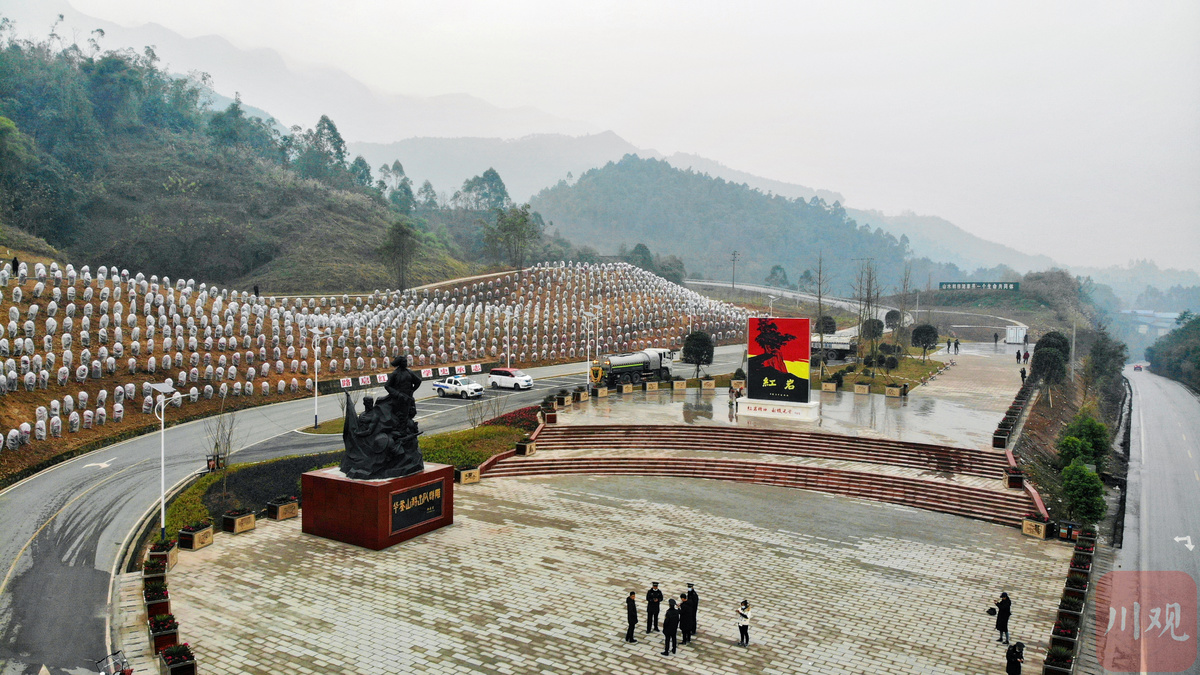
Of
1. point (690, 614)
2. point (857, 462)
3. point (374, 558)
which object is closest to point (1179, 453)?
point (857, 462)

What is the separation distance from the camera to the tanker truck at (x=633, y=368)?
38.9 m

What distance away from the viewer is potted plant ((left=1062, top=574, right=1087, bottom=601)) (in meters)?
13.4

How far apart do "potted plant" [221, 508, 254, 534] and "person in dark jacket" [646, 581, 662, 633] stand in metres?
10.6

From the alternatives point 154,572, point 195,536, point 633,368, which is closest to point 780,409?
point 633,368

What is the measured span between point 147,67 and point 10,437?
353 ft

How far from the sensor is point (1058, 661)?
11.2 m

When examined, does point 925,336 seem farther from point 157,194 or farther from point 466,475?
point 157,194

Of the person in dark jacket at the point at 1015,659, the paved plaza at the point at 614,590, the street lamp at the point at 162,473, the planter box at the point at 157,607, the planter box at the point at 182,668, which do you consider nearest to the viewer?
the planter box at the point at 182,668

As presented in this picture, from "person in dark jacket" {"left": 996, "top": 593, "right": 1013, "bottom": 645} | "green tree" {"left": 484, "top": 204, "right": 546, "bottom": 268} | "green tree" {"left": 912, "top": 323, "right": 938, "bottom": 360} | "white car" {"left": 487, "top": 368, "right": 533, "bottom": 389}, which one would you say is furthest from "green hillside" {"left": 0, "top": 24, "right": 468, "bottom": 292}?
"person in dark jacket" {"left": 996, "top": 593, "right": 1013, "bottom": 645}

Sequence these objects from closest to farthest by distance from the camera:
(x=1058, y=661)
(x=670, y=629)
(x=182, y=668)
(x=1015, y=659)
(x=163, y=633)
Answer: (x=182, y=668), (x=1015, y=659), (x=1058, y=661), (x=163, y=633), (x=670, y=629)

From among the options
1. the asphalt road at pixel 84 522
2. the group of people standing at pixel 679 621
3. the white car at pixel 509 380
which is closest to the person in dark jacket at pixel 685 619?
the group of people standing at pixel 679 621

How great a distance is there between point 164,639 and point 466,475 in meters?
11.1

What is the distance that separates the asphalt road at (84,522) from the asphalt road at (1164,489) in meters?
20.2

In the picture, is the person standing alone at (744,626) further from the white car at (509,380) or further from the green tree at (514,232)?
the green tree at (514,232)
